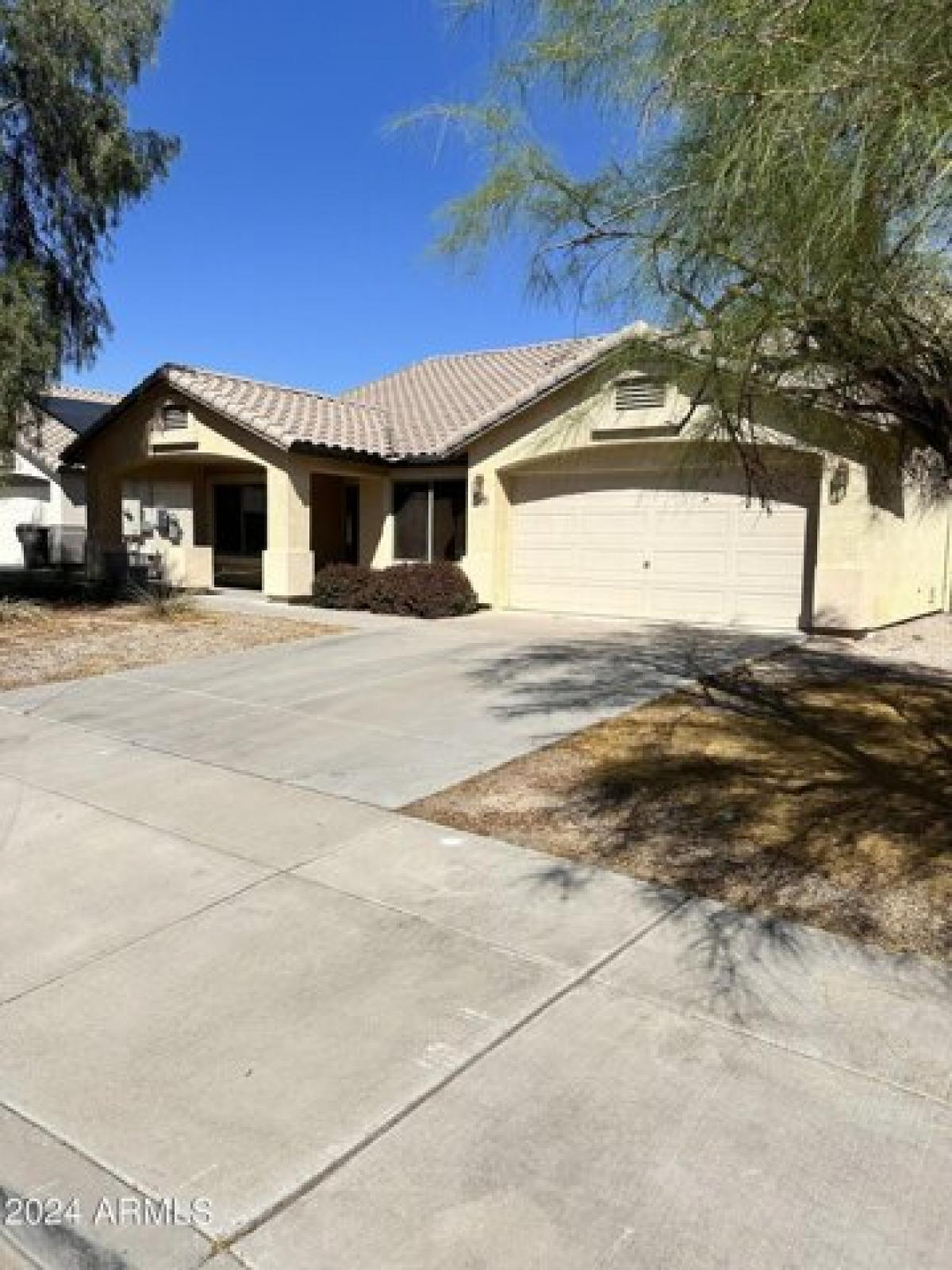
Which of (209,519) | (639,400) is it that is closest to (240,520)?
(209,519)

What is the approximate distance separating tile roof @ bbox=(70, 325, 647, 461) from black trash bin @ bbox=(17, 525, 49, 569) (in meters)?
5.08

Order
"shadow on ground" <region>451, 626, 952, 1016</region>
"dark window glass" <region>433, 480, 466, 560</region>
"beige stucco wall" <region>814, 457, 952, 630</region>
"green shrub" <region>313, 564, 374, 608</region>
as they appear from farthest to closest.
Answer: "dark window glass" <region>433, 480, 466, 560</region>, "green shrub" <region>313, 564, 374, 608</region>, "beige stucco wall" <region>814, 457, 952, 630</region>, "shadow on ground" <region>451, 626, 952, 1016</region>

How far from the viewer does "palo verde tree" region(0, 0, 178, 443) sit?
49.3 ft

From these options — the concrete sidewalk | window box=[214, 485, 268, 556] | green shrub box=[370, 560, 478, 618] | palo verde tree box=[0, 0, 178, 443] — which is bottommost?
the concrete sidewalk

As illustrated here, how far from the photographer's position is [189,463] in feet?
71.0

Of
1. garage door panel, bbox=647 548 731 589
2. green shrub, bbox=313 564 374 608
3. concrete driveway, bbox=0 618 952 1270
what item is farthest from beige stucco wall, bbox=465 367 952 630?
concrete driveway, bbox=0 618 952 1270

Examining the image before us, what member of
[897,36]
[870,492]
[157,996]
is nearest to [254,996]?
[157,996]

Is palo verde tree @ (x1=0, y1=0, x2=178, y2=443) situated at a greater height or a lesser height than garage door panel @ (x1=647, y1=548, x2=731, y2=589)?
greater

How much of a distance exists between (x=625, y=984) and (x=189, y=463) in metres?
19.9

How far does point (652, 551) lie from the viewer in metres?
16.4

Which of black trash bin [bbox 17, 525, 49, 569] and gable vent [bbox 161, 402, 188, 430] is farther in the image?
black trash bin [bbox 17, 525, 49, 569]

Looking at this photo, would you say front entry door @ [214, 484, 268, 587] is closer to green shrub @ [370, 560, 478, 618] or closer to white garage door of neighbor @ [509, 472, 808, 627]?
green shrub @ [370, 560, 478, 618]

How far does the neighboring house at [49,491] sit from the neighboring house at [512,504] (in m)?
4.37

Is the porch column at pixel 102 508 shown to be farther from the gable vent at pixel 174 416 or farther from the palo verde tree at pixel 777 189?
the palo verde tree at pixel 777 189
